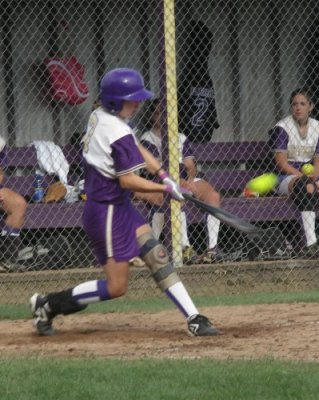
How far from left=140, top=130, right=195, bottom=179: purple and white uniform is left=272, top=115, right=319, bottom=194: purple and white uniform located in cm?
85

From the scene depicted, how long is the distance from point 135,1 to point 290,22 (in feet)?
5.51

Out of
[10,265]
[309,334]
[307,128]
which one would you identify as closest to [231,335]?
[309,334]

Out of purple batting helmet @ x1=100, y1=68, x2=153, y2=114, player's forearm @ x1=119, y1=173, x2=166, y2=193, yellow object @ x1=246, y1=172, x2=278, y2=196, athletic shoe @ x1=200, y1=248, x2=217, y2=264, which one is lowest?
athletic shoe @ x1=200, y1=248, x2=217, y2=264

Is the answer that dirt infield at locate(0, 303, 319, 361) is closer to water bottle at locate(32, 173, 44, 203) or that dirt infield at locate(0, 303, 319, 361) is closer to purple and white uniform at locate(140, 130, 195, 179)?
purple and white uniform at locate(140, 130, 195, 179)

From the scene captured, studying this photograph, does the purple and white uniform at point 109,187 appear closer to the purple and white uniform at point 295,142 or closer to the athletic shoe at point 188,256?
the athletic shoe at point 188,256

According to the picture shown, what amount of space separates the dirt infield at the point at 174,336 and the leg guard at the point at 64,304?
0.58ft

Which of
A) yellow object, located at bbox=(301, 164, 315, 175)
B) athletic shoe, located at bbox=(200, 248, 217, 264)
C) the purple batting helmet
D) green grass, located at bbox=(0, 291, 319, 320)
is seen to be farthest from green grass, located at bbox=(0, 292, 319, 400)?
yellow object, located at bbox=(301, 164, 315, 175)

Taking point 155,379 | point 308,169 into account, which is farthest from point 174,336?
point 308,169

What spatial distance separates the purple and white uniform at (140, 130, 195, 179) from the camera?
12273 mm

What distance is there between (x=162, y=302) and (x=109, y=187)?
108 inches

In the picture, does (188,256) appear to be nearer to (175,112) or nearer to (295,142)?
(175,112)

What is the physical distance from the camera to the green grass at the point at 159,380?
6.52m

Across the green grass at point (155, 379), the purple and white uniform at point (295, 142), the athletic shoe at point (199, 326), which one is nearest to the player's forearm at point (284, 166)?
the purple and white uniform at point (295, 142)

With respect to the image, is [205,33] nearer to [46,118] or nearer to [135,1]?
[135,1]
